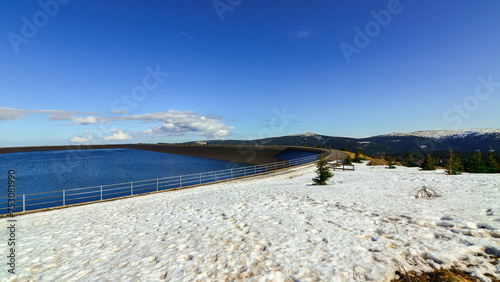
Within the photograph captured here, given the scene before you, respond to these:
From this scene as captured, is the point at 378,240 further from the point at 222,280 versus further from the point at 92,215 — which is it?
the point at 92,215

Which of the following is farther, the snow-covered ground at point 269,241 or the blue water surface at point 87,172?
the blue water surface at point 87,172

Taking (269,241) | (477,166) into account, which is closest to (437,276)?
(269,241)

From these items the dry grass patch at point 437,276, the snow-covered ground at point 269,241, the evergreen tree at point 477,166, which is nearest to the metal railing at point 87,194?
the snow-covered ground at point 269,241

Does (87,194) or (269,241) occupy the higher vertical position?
(269,241)

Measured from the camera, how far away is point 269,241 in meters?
6.62

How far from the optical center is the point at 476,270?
4734mm

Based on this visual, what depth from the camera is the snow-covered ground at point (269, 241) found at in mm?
5152

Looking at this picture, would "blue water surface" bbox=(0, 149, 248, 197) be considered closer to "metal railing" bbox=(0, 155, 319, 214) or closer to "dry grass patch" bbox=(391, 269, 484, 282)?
"metal railing" bbox=(0, 155, 319, 214)

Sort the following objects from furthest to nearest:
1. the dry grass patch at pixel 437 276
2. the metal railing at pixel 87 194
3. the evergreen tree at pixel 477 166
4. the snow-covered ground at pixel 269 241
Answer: the evergreen tree at pixel 477 166, the metal railing at pixel 87 194, the snow-covered ground at pixel 269 241, the dry grass patch at pixel 437 276

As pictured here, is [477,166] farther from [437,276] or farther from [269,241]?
[269,241]

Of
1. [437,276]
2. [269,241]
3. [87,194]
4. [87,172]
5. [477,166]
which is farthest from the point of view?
[87,172]

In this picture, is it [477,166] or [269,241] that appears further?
[477,166]

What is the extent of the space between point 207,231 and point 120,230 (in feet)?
12.5

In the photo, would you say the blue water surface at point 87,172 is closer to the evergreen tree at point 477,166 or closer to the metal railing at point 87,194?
the metal railing at point 87,194
